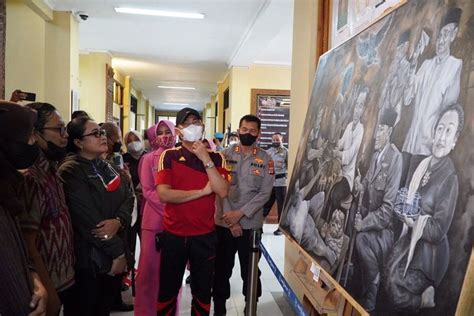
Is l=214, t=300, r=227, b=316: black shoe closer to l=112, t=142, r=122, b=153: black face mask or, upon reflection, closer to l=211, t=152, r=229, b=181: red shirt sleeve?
l=211, t=152, r=229, b=181: red shirt sleeve

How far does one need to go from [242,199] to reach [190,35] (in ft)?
11.9

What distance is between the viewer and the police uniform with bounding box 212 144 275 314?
274cm

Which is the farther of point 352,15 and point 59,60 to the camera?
point 59,60

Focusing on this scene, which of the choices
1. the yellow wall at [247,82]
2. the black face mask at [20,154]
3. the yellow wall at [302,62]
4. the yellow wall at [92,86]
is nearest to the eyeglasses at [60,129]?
the black face mask at [20,154]

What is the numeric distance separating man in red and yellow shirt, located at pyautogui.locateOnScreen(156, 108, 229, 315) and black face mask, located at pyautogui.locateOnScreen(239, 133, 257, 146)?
0.58m

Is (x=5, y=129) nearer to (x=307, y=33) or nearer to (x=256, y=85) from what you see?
(x=307, y=33)

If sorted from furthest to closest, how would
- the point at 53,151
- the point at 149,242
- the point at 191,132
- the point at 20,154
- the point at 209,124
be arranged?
the point at 209,124 < the point at 149,242 < the point at 191,132 < the point at 53,151 < the point at 20,154

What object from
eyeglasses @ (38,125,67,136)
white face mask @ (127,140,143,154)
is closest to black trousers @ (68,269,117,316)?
eyeglasses @ (38,125,67,136)

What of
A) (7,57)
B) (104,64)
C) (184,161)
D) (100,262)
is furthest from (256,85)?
(100,262)

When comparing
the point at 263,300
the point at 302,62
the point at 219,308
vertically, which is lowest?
the point at 263,300

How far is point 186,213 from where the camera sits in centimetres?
212

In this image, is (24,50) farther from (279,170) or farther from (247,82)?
(247,82)

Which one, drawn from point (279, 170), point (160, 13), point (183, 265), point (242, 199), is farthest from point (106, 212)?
point (279, 170)

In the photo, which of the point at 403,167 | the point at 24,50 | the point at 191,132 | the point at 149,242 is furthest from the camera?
the point at 24,50
